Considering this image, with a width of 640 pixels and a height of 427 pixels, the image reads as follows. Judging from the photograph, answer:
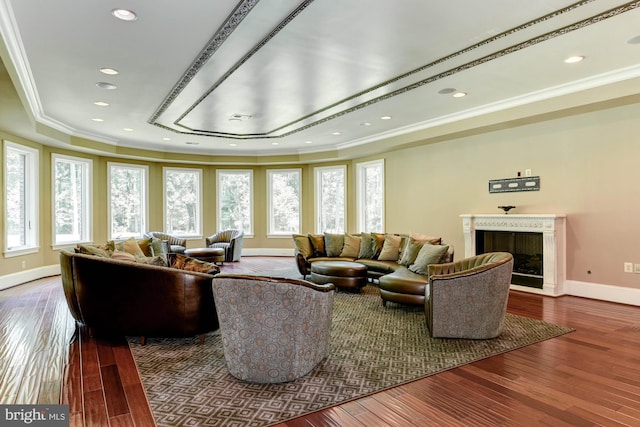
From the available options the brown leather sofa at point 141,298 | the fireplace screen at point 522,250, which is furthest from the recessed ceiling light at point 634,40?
the brown leather sofa at point 141,298

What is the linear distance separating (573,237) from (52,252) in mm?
9565

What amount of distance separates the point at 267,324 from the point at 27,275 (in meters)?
6.70

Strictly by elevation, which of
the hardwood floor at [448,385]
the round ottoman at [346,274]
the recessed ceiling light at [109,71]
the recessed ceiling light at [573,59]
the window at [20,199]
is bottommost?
the hardwood floor at [448,385]

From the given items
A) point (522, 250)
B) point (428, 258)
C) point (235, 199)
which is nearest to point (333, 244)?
point (428, 258)

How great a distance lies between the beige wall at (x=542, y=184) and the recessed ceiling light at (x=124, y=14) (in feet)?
16.7

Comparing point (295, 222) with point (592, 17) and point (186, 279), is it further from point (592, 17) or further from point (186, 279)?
point (592, 17)

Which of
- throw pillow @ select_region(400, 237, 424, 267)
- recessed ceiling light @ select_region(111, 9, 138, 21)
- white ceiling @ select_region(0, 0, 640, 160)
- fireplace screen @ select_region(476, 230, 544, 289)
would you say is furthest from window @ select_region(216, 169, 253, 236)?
recessed ceiling light @ select_region(111, 9, 138, 21)

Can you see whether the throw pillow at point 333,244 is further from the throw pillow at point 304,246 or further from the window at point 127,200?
the window at point 127,200

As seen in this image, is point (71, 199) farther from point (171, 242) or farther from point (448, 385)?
point (448, 385)

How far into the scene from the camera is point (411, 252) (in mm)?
5715

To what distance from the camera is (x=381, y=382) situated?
107 inches

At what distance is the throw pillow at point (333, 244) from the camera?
716 centimetres

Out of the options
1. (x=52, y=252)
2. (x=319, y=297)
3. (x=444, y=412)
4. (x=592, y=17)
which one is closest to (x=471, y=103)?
(x=592, y=17)
